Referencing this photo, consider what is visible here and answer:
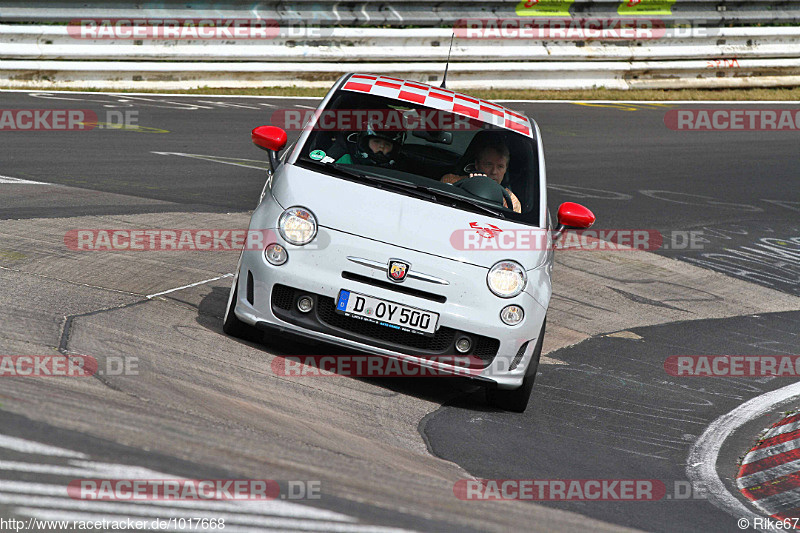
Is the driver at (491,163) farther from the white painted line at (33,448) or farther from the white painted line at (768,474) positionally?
the white painted line at (33,448)

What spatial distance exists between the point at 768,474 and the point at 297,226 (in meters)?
2.89

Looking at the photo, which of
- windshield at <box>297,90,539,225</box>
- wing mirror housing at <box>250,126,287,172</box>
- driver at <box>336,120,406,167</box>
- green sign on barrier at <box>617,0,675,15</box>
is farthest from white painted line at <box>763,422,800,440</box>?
green sign on barrier at <box>617,0,675,15</box>

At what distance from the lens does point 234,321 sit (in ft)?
19.5

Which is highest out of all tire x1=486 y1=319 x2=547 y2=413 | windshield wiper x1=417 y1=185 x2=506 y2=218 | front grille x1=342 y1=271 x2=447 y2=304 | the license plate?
windshield wiper x1=417 y1=185 x2=506 y2=218

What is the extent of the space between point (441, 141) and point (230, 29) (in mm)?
10575

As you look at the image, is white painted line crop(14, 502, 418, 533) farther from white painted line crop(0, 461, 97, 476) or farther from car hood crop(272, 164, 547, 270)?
car hood crop(272, 164, 547, 270)

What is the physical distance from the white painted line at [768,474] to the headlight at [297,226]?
262cm

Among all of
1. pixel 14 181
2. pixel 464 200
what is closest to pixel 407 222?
pixel 464 200

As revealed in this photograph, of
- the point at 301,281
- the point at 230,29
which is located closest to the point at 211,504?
Answer: the point at 301,281

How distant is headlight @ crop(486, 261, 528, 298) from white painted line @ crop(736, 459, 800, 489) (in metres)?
1.54

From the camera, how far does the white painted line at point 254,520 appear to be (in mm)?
3129

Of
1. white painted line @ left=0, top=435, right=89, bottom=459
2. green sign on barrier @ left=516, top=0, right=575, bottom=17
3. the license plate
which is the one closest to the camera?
white painted line @ left=0, top=435, right=89, bottom=459

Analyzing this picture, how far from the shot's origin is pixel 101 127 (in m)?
13.1

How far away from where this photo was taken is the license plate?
5508 mm
